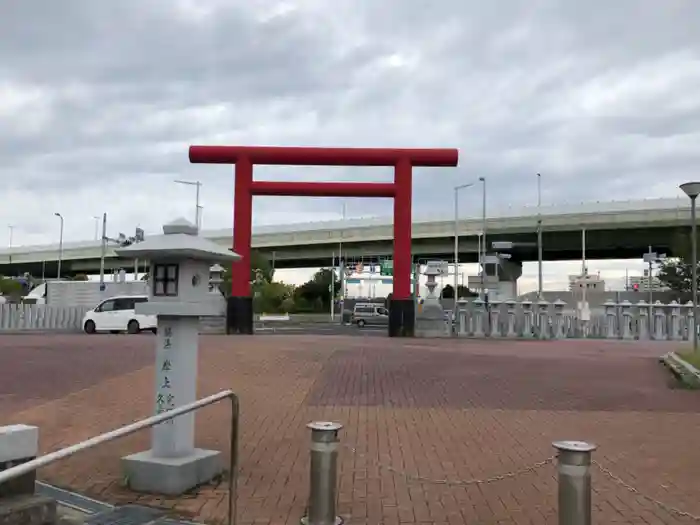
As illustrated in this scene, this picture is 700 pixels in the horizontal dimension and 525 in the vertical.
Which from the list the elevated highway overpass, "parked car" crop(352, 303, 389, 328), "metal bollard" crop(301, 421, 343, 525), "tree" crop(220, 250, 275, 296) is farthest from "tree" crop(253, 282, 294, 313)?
A: "metal bollard" crop(301, 421, 343, 525)

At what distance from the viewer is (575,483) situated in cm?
373

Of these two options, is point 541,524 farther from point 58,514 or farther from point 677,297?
point 677,297

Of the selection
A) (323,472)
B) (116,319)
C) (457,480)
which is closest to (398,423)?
(457,480)

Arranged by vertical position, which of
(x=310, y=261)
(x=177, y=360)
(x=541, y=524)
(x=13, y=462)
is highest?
(x=310, y=261)

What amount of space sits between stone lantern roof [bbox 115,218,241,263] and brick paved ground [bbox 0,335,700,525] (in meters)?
1.57

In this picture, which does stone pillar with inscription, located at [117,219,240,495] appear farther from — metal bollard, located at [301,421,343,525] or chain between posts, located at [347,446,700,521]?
chain between posts, located at [347,446,700,521]

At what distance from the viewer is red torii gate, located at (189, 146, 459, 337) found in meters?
22.8

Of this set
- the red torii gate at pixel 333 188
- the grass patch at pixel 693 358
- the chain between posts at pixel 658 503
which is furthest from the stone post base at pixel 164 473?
the red torii gate at pixel 333 188

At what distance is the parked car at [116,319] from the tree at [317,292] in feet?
154

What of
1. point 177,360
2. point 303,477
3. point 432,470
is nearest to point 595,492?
point 432,470

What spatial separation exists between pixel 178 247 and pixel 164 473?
69.2 inches

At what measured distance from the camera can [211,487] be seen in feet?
17.9

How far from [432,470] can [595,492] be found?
55.2 inches

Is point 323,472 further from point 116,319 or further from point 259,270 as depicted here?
point 259,270
